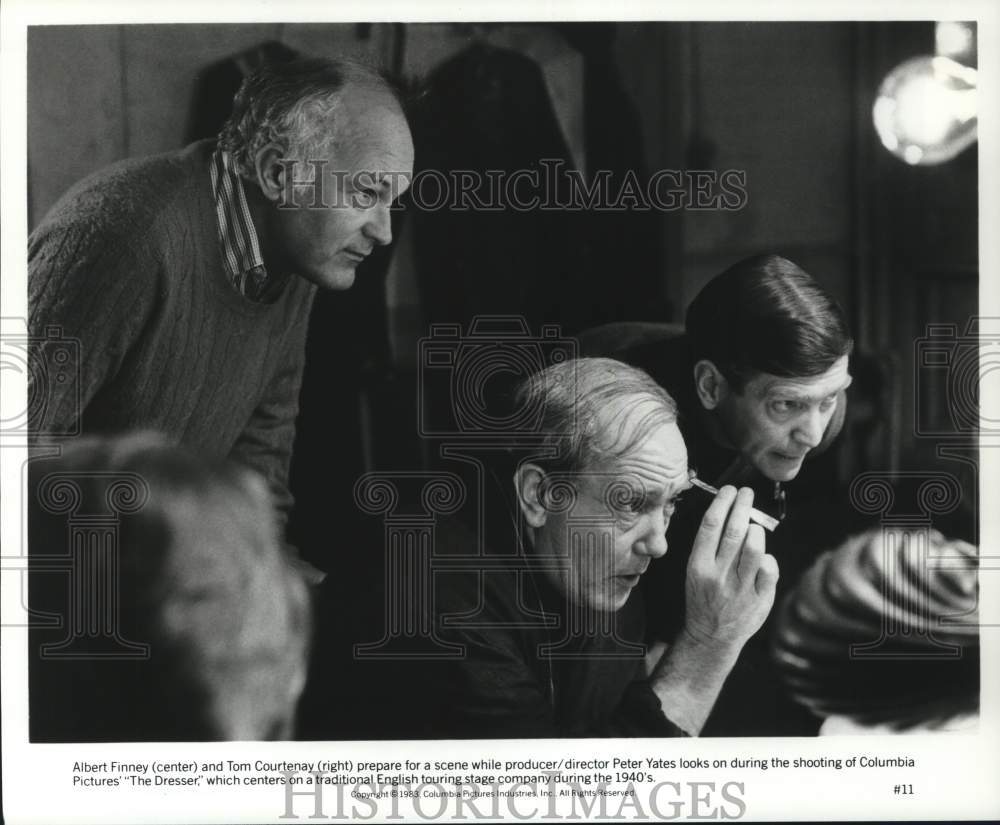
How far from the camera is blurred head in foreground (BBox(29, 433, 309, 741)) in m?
2.81

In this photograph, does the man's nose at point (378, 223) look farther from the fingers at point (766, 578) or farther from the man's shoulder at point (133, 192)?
the fingers at point (766, 578)

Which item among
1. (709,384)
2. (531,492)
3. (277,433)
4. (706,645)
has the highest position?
(709,384)

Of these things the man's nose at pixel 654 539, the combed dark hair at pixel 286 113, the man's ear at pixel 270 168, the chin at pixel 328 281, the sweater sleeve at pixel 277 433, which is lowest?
the man's nose at pixel 654 539

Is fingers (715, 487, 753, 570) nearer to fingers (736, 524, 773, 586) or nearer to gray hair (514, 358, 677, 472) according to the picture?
fingers (736, 524, 773, 586)

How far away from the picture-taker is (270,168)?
111 inches

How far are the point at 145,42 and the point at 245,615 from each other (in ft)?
4.68

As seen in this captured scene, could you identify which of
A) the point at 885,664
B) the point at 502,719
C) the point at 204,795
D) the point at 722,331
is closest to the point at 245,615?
the point at 204,795

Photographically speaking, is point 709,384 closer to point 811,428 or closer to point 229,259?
point 811,428

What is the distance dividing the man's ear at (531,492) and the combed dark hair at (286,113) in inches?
36.4

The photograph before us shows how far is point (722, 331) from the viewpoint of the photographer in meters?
2.87

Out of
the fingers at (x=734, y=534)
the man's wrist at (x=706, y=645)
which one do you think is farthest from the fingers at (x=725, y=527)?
the man's wrist at (x=706, y=645)

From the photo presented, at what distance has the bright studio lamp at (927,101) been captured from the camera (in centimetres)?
289

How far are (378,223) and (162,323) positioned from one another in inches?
22.5

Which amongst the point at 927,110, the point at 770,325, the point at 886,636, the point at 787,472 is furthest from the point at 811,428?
the point at 927,110
